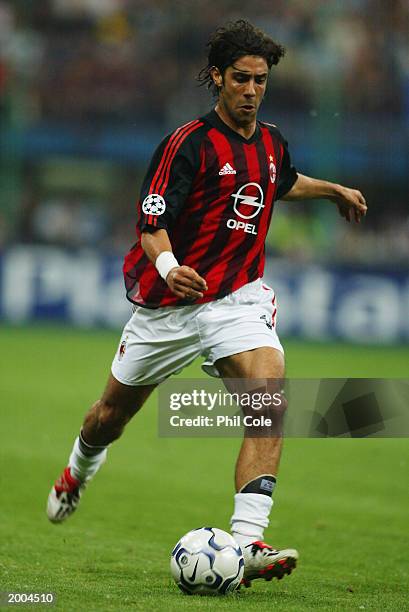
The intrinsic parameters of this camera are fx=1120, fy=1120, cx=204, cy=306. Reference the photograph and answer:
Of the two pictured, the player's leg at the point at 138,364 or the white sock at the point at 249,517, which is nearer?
the white sock at the point at 249,517

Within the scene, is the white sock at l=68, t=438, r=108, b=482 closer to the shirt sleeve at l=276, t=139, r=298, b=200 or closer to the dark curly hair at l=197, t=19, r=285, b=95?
the shirt sleeve at l=276, t=139, r=298, b=200

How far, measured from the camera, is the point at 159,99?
70.4ft

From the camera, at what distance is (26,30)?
72.0 ft

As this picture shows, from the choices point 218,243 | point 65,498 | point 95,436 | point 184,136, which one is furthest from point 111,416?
point 184,136

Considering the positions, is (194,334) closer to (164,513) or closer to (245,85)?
(245,85)

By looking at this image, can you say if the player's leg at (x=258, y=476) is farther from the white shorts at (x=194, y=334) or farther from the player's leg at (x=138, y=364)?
the player's leg at (x=138, y=364)

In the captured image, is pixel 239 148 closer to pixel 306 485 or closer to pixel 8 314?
pixel 306 485

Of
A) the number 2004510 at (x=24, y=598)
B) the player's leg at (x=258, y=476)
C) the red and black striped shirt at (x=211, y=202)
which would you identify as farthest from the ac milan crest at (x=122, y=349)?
the number 2004510 at (x=24, y=598)

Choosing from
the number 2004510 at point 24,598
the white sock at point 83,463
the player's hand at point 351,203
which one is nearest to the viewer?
the number 2004510 at point 24,598

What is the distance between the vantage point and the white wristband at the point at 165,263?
14.5 ft

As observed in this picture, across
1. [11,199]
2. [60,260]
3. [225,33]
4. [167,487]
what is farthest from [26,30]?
[225,33]

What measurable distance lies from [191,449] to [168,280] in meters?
4.65

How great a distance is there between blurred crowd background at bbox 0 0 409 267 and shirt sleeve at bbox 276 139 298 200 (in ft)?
46.7

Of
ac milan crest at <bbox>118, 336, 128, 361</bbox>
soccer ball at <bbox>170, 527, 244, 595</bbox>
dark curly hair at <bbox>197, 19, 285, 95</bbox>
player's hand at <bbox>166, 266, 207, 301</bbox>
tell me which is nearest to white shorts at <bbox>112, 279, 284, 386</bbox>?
ac milan crest at <bbox>118, 336, 128, 361</bbox>
